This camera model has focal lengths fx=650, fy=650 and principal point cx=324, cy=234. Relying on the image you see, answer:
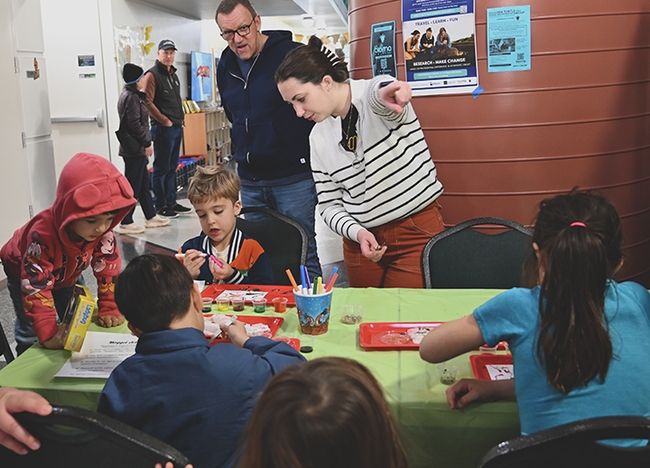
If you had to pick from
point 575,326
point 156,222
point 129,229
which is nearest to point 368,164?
point 575,326

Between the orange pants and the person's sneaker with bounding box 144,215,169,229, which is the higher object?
the orange pants

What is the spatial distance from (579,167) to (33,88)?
431 centimetres

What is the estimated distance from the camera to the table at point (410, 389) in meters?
1.41

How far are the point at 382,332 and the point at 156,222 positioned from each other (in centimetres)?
509

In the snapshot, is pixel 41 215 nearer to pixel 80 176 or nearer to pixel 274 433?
pixel 80 176

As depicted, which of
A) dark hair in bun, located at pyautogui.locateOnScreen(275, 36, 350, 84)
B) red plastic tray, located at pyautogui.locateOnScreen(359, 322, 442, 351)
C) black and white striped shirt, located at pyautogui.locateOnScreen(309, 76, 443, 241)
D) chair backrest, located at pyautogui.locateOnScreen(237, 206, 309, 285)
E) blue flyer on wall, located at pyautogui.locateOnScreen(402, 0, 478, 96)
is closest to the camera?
red plastic tray, located at pyautogui.locateOnScreen(359, 322, 442, 351)

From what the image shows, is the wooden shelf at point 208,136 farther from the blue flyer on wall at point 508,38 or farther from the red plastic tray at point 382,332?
the red plastic tray at point 382,332

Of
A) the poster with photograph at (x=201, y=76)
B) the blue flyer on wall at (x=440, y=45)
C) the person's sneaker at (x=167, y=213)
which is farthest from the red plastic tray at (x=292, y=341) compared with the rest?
the poster with photograph at (x=201, y=76)

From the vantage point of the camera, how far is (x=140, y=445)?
1.02 metres

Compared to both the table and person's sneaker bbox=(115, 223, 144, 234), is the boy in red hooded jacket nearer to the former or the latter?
the table

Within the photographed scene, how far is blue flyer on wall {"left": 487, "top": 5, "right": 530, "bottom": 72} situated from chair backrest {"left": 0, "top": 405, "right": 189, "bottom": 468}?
2.53m

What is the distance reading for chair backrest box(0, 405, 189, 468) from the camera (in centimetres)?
102

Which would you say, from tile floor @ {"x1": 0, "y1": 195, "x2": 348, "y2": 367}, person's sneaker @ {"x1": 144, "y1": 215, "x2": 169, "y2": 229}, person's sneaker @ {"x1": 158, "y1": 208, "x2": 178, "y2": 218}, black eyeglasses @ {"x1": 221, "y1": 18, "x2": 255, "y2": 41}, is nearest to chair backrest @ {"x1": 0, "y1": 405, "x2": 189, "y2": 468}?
black eyeglasses @ {"x1": 221, "y1": 18, "x2": 255, "y2": 41}

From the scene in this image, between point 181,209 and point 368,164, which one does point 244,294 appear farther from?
point 181,209
